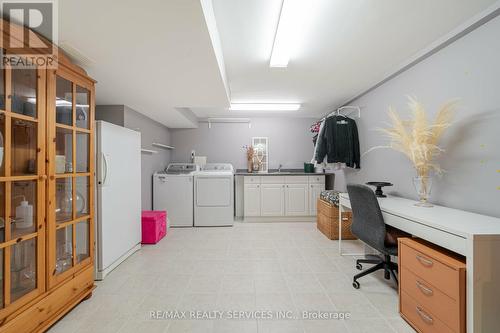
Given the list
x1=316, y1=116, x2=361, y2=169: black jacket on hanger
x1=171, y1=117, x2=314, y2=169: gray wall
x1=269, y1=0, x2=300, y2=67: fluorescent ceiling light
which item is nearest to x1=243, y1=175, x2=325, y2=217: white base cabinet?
x1=171, y1=117, x2=314, y2=169: gray wall

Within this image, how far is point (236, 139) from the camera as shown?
4688 mm

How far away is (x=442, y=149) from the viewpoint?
72.5 inches

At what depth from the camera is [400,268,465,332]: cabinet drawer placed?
112cm

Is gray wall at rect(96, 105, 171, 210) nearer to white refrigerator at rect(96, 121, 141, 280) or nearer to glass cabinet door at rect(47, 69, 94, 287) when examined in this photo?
white refrigerator at rect(96, 121, 141, 280)

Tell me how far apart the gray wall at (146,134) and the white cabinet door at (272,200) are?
6.89 ft

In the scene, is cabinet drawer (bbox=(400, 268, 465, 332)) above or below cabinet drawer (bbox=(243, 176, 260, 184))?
below

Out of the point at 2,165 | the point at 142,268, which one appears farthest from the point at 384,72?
the point at 142,268

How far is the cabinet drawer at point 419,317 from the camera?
121 centimetres

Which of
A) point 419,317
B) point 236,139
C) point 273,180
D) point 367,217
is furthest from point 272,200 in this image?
point 419,317

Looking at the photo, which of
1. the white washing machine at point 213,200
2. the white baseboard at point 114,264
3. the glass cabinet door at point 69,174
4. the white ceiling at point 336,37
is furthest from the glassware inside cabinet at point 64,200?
the white washing machine at point 213,200

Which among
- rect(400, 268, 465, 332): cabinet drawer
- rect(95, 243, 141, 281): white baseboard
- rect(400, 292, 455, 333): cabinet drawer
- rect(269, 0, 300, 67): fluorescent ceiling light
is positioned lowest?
rect(95, 243, 141, 281): white baseboard

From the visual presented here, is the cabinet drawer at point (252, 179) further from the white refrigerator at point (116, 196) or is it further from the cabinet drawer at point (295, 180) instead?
the white refrigerator at point (116, 196)

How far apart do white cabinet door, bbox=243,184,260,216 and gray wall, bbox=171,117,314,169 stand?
77cm

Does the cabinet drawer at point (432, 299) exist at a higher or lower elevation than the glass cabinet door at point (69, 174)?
lower
